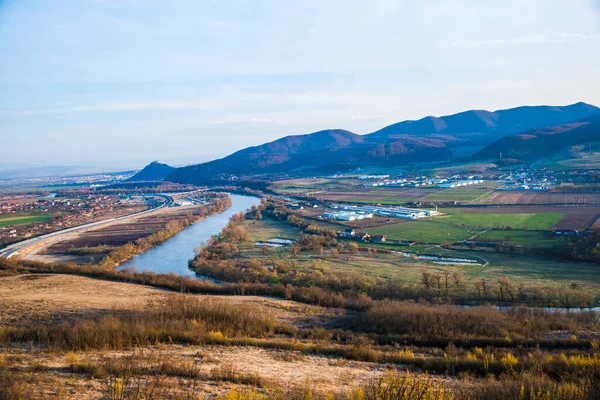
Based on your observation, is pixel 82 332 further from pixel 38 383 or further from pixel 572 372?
pixel 572 372

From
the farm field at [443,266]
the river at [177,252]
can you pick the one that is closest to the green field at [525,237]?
the farm field at [443,266]

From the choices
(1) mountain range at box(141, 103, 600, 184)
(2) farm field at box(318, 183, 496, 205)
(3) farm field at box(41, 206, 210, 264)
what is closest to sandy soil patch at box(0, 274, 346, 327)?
(3) farm field at box(41, 206, 210, 264)

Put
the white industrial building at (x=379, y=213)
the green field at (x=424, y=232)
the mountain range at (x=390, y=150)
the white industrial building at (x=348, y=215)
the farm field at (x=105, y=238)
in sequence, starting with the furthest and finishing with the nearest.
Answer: the mountain range at (x=390, y=150) → the white industrial building at (x=348, y=215) → the white industrial building at (x=379, y=213) → the farm field at (x=105, y=238) → the green field at (x=424, y=232)

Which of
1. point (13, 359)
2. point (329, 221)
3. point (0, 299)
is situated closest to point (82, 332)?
point (13, 359)

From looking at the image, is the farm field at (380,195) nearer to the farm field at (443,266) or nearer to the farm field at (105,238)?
the farm field at (443,266)

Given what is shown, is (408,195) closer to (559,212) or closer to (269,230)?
(559,212)
